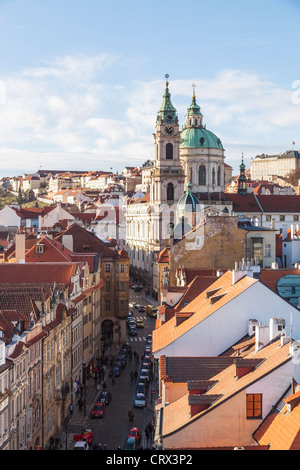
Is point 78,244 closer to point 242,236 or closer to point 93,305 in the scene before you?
point 93,305

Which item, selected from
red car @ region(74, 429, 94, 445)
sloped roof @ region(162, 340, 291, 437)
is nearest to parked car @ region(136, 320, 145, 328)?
red car @ region(74, 429, 94, 445)

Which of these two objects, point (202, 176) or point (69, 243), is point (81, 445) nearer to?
point (69, 243)

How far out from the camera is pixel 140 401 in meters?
45.2

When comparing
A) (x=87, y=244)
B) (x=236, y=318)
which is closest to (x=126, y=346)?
(x=87, y=244)

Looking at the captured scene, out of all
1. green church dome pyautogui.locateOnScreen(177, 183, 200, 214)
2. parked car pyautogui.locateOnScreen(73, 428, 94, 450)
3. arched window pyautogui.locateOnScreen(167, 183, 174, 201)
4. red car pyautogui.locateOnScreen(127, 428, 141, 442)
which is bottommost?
parked car pyautogui.locateOnScreen(73, 428, 94, 450)

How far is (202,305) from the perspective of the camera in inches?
1359

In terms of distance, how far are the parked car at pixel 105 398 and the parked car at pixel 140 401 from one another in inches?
71.7

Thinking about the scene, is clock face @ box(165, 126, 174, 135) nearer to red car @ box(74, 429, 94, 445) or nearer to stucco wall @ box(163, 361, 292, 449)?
red car @ box(74, 429, 94, 445)

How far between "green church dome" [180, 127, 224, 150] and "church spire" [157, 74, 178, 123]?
14.5m

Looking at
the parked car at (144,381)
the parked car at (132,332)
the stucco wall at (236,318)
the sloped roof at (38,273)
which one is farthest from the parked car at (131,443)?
the parked car at (132,332)

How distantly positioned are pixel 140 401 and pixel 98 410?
10.3 feet

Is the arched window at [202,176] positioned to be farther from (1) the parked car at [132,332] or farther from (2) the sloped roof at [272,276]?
(2) the sloped roof at [272,276]

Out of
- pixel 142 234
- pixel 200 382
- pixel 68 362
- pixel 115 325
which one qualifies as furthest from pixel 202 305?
pixel 142 234

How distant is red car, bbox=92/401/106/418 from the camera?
141 ft
